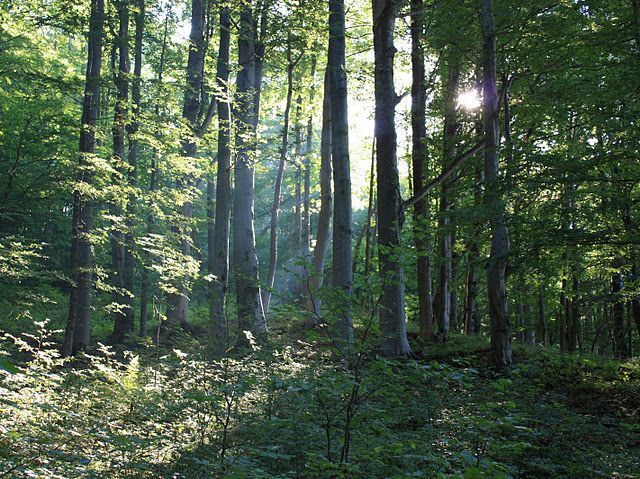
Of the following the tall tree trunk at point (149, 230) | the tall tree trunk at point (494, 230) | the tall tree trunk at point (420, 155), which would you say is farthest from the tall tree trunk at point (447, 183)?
the tall tree trunk at point (149, 230)

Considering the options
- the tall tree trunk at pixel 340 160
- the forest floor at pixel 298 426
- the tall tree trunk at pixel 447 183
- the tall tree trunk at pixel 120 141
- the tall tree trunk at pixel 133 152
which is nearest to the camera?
the forest floor at pixel 298 426

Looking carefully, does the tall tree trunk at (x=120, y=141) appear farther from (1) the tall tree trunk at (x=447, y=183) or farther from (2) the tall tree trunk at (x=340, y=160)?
(1) the tall tree trunk at (x=447, y=183)

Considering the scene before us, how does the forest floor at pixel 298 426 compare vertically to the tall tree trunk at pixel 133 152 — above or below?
below

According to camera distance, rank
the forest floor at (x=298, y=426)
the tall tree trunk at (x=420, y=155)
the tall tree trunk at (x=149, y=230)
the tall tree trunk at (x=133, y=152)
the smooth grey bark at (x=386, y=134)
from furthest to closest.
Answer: the tall tree trunk at (x=149, y=230) < the tall tree trunk at (x=133, y=152) < the tall tree trunk at (x=420, y=155) < the smooth grey bark at (x=386, y=134) < the forest floor at (x=298, y=426)

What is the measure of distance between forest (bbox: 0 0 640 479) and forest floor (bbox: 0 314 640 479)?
0.04m

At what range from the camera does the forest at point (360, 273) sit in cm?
438

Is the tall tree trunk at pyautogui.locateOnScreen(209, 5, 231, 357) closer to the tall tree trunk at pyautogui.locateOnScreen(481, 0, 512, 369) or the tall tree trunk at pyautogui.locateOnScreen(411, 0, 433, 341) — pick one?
the tall tree trunk at pyautogui.locateOnScreen(411, 0, 433, 341)

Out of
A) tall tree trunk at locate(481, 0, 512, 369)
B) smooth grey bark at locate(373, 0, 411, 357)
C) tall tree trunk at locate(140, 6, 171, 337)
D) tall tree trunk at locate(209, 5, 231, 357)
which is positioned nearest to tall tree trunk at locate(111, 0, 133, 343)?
tall tree trunk at locate(140, 6, 171, 337)

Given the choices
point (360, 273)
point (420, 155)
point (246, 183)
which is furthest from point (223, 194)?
point (360, 273)

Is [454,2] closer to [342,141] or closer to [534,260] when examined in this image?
[342,141]

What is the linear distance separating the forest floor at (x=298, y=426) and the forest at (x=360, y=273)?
39 mm

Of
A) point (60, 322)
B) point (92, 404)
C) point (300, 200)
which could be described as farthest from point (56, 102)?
point (92, 404)

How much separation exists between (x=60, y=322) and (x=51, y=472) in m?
14.8

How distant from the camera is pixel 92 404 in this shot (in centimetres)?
609
